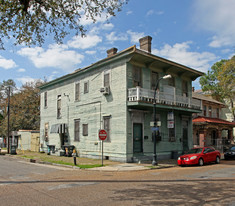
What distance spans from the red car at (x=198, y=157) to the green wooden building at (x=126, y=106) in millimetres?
2561

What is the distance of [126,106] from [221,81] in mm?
22745

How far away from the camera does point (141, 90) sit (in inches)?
712

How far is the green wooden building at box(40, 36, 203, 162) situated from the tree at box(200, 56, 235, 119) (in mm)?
13372

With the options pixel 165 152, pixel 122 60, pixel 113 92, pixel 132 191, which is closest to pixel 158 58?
pixel 122 60

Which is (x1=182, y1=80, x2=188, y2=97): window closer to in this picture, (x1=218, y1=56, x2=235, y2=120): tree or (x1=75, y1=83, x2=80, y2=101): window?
(x1=75, y1=83, x2=80, y2=101): window

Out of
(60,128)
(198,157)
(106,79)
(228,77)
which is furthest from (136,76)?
(228,77)

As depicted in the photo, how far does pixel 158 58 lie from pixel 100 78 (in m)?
5.06

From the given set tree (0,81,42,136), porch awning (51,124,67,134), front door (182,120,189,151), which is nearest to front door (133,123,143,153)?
front door (182,120,189,151)

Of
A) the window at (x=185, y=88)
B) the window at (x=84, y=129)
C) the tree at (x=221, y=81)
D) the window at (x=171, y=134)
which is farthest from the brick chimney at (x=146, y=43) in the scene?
the tree at (x=221, y=81)

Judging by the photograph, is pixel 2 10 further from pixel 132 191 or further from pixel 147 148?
pixel 147 148

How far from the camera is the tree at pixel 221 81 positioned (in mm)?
34469

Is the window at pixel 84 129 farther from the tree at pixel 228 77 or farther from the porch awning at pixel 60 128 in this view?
the tree at pixel 228 77

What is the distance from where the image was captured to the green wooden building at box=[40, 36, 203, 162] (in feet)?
59.7

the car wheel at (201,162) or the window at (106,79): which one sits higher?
the window at (106,79)
